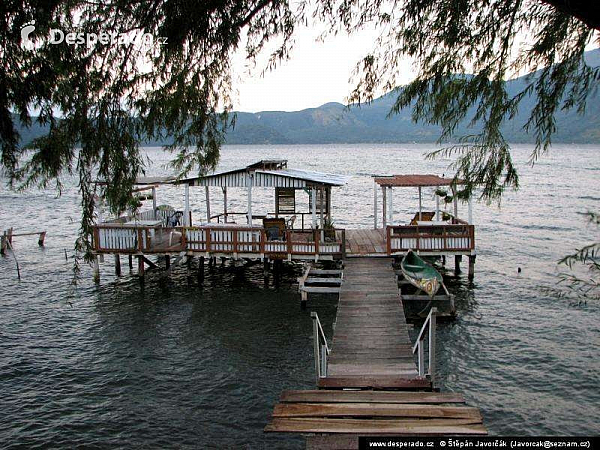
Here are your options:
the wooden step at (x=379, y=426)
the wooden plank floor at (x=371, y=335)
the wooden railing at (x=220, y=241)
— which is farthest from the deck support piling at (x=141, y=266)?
the wooden step at (x=379, y=426)

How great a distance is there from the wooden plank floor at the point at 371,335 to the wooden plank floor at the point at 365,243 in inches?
98.2

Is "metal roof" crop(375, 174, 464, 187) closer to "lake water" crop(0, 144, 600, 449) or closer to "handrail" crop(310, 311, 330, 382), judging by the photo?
"lake water" crop(0, 144, 600, 449)

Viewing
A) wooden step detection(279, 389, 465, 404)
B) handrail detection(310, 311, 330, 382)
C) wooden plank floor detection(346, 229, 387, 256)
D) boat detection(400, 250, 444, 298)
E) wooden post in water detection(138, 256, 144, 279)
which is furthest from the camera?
wooden post in water detection(138, 256, 144, 279)

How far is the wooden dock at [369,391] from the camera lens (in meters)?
7.82

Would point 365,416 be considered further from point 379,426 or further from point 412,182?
point 412,182

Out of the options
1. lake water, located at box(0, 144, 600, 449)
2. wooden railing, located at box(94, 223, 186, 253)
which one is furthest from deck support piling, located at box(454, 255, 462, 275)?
wooden railing, located at box(94, 223, 186, 253)

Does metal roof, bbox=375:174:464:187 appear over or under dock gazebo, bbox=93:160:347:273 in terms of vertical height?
over

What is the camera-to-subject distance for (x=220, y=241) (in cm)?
2389

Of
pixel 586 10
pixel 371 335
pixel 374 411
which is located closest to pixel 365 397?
pixel 374 411

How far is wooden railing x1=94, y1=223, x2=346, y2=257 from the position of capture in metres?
23.4

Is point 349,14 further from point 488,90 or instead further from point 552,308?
point 552,308

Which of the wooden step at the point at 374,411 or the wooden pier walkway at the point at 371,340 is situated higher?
the wooden step at the point at 374,411

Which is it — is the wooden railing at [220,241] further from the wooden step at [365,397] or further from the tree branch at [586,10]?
the tree branch at [586,10]

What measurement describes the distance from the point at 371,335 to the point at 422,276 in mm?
6394
